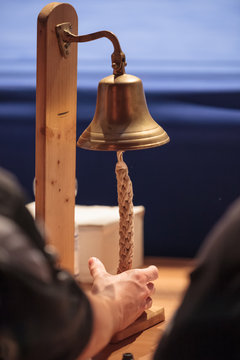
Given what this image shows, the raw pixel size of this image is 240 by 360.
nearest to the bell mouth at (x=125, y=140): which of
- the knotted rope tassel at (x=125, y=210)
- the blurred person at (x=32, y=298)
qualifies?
the knotted rope tassel at (x=125, y=210)

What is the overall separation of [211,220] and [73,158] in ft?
2.44

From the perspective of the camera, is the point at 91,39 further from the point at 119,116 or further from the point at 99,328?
the point at 99,328

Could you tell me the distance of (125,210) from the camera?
5.02 feet

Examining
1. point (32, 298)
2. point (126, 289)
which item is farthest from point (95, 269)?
point (32, 298)

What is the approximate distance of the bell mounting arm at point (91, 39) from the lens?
1.43 m

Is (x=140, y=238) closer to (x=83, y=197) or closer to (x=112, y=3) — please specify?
(x=83, y=197)

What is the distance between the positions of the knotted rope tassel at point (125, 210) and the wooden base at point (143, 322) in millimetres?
117

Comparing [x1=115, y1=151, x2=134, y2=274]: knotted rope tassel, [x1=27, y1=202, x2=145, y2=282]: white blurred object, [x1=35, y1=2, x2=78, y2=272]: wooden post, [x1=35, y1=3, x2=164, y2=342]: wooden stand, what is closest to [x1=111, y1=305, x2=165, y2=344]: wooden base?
[x1=35, y1=3, x2=164, y2=342]: wooden stand

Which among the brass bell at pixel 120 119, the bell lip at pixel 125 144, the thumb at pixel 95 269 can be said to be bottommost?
the thumb at pixel 95 269

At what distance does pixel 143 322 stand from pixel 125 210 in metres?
0.25

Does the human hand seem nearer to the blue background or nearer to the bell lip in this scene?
the bell lip

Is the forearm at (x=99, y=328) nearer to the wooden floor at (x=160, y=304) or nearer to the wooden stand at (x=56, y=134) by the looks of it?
the wooden floor at (x=160, y=304)

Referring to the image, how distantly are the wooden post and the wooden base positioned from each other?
0.82 ft

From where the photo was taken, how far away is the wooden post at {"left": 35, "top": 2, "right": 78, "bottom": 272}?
145cm
